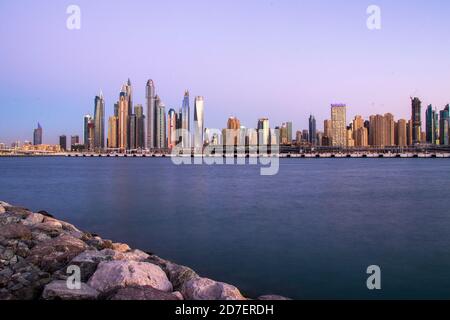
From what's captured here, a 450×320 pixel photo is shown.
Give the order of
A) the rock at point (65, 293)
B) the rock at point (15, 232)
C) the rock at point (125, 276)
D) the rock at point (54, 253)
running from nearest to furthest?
the rock at point (65, 293), the rock at point (125, 276), the rock at point (54, 253), the rock at point (15, 232)

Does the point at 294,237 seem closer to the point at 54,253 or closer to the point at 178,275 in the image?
the point at 178,275

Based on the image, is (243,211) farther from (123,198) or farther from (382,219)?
(123,198)

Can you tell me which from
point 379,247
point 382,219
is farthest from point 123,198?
point 379,247

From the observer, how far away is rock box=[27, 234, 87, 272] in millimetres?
8844

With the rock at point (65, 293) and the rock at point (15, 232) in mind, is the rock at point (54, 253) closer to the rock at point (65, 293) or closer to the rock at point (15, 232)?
→ the rock at point (15, 232)

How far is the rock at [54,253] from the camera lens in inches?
348

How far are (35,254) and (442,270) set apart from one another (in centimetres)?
1147

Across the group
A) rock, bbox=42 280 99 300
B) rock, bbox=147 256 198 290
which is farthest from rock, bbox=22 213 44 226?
rock, bbox=42 280 99 300

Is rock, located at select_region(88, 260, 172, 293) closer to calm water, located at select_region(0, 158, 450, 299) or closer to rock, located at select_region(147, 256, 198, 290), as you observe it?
rock, located at select_region(147, 256, 198, 290)

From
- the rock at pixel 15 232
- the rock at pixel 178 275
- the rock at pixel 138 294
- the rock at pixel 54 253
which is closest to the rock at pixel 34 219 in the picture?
the rock at pixel 15 232

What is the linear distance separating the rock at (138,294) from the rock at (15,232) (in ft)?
15.9

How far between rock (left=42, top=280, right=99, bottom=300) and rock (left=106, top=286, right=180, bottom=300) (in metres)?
0.36
